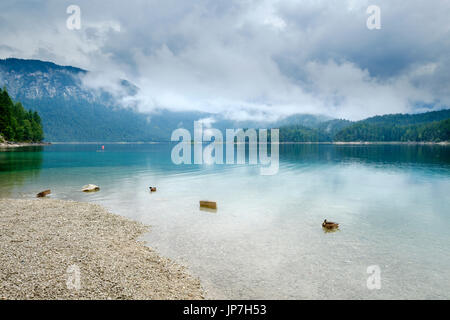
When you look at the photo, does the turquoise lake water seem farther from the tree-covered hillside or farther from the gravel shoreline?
the tree-covered hillside

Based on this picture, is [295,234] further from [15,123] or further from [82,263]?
[15,123]

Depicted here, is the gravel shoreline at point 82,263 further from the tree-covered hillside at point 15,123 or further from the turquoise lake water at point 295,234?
the tree-covered hillside at point 15,123

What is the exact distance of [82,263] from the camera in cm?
1429

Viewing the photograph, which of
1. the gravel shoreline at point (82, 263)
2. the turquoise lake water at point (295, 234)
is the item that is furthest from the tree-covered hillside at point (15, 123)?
the gravel shoreline at point (82, 263)

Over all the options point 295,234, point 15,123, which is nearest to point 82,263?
point 295,234

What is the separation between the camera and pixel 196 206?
31.5 m

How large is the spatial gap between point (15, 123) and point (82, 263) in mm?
181818

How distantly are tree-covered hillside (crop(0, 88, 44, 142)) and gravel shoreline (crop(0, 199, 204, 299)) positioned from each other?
153m

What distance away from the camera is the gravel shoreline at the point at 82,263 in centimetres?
1148

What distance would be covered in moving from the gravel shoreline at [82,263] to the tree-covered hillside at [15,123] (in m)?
153

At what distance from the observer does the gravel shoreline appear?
11484 mm

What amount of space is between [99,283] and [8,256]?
6.43 meters
